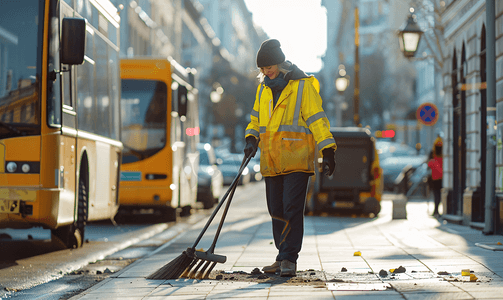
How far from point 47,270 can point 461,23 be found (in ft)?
31.6

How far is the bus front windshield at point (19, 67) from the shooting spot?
29.1 ft

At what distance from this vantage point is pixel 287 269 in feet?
22.1

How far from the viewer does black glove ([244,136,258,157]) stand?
7.11 m

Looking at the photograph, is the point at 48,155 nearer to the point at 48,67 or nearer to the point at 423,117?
the point at 48,67

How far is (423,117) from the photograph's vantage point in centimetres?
1989

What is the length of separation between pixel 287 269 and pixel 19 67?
4.08 m

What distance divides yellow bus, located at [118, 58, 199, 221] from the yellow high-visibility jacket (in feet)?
29.2

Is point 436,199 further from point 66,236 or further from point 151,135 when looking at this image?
point 66,236

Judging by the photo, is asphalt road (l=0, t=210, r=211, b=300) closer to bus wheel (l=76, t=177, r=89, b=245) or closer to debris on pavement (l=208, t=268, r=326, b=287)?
bus wheel (l=76, t=177, r=89, b=245)

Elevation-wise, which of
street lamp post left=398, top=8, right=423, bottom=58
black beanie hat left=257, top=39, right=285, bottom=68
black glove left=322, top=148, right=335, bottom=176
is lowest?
black glove left=322, top=148, right=335, bottom=176

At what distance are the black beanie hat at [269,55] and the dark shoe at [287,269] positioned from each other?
165cm

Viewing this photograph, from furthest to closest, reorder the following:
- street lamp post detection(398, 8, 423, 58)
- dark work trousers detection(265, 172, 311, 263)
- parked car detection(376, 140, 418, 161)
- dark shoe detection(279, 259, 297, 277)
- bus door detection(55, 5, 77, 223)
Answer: parked car detection(376, 140, 418, 161), street lamp post detection(398, 8, 423, 58), bus door detection(55, 5, 77, 223), dark work trousers detection(265, 172, 311, 263), dark shoe detection(279, 259, 297, 277)

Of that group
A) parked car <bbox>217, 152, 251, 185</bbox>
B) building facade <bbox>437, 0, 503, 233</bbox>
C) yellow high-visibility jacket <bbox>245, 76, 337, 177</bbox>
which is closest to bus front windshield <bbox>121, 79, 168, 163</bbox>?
building facade <bbox>437, 0, 503, 233</bbox>

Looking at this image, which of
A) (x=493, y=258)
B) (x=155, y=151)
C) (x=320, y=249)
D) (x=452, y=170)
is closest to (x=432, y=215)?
(x=452, y=170)
